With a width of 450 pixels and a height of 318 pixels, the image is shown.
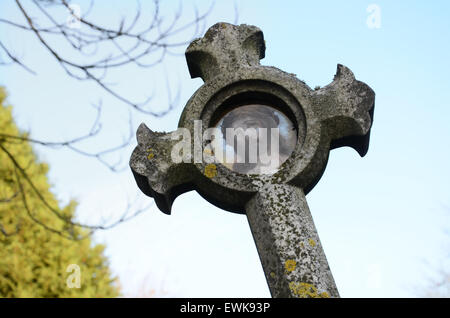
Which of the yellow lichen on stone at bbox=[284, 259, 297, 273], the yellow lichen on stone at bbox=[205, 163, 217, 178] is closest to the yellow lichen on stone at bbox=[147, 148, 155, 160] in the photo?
the yellow lichen on stone at bbox=[205, 163, 217, 178]

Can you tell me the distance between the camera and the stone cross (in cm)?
232

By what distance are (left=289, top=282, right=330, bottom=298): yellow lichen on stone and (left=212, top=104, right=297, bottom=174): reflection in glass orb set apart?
70cm

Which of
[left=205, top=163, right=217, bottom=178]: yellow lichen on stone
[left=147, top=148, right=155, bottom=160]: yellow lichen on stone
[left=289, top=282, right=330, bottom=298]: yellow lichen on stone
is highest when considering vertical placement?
[left=147, top=148, right=155, bottom=160]: yellow lichen on stone

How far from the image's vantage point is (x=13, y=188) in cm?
907

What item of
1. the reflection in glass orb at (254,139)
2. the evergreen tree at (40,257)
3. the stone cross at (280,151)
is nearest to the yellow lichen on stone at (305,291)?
the stone cross at (280,151)

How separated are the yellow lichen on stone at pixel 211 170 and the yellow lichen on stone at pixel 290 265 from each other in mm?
606

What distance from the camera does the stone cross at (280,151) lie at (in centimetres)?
232

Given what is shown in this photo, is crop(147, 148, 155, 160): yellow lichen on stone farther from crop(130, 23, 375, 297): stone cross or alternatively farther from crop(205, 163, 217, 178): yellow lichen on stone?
crop(205, 163, 217, 178): yellow lichen on stone

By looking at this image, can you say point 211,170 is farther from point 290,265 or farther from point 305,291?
point 305,291

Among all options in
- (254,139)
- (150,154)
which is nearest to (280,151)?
(254,139)

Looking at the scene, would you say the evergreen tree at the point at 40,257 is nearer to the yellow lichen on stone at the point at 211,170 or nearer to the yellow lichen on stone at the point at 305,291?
the yellow lichen on stone at the point at 211,170

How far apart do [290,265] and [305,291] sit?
135 mm
